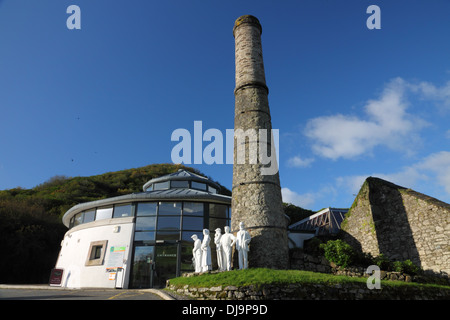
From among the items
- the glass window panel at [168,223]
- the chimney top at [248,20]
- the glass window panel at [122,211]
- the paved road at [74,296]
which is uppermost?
the chimney top at [248,20]

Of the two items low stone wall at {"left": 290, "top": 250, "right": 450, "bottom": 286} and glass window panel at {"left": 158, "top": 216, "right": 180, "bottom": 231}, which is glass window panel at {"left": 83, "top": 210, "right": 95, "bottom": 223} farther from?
low stone wall at {"left": 290, "top": 250, "right": 450, "bottom": 286}

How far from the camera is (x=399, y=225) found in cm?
1383

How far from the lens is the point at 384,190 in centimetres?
1491

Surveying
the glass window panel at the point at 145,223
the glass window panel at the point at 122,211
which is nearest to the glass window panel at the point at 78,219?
the glass window panel at the point at 122,211

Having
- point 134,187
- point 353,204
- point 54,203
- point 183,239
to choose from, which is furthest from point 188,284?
point 134,187

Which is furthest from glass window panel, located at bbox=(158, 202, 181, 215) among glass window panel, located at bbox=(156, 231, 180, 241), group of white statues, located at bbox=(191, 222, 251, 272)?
group of white statues, located at bbox=(191, 222, 251, 272)

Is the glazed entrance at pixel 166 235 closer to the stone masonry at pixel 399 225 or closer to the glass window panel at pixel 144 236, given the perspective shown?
the glass window panel at pixel 144 236

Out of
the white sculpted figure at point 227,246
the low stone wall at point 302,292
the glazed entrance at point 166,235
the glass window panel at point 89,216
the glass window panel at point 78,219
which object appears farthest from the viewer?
the glass window panel at point 78,219

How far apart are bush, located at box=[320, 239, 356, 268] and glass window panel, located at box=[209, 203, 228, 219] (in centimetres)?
632

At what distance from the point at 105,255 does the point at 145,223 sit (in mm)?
2678

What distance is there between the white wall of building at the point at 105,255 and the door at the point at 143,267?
326mm

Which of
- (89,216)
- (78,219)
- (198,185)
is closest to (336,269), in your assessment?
(198,185)

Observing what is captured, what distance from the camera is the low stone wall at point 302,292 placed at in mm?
8406

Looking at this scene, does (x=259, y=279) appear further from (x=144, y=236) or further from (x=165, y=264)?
(x=144, y=236)
